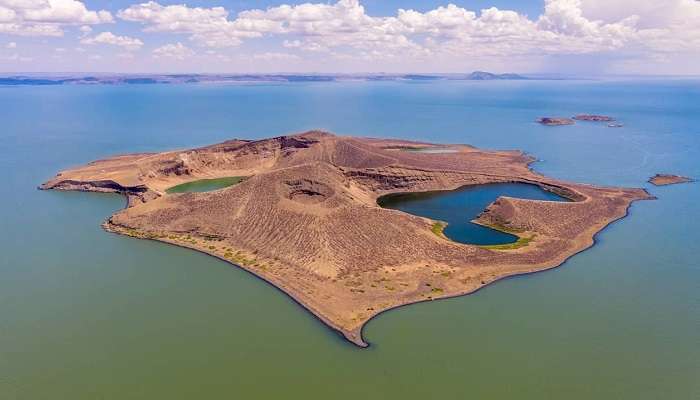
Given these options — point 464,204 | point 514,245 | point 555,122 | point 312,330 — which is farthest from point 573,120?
point 312,330

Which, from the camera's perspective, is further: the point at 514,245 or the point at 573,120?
the point at 573,120

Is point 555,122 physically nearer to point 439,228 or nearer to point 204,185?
point 439,228

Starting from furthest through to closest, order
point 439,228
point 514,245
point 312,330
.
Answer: point 439,228 → point 514,245 → point 312,330

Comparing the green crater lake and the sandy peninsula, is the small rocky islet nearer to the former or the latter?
the sandy peninsula

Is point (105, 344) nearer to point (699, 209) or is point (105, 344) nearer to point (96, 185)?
point (96, 185)

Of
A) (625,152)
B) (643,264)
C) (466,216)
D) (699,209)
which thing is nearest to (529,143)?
(625,152)

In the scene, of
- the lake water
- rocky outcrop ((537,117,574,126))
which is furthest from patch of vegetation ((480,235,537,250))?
rocky outcrop ((537,117,574,126))

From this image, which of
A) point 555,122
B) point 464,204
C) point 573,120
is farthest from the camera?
point 573,120

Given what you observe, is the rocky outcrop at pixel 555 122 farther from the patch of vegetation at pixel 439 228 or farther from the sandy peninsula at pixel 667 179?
the patch of vegetation at pixel 439 228
